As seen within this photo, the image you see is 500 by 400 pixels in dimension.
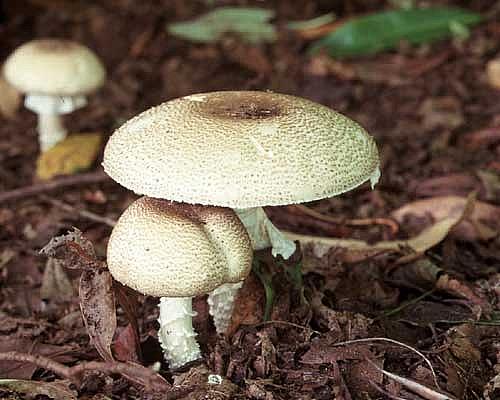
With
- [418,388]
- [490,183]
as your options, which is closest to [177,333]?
[418,388]

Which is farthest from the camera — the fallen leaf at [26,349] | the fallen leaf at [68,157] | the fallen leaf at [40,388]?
the fallen leaf at [68,157]

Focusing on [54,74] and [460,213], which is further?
[54,74]

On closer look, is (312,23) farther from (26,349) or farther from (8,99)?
(26,349)

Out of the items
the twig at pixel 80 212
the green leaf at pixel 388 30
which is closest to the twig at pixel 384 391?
the twig at pixel 80 212

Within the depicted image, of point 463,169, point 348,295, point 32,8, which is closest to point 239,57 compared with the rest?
point 32,8

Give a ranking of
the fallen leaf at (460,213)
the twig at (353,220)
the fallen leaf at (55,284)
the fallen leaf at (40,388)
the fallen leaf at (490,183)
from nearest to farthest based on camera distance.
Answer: the fallen leaf at (40,388), the fallen leaf at (55,284), the fallen leaf at (460,213), the twig at (353,220), the fallen leaf at (490,183)

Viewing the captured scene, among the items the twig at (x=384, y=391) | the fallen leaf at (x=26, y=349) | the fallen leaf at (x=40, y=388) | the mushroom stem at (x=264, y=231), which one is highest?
the mushroom stem at (x=264, y=231)

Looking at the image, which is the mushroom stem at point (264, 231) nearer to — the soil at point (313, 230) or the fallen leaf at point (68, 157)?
the soil at point (313, 230)
